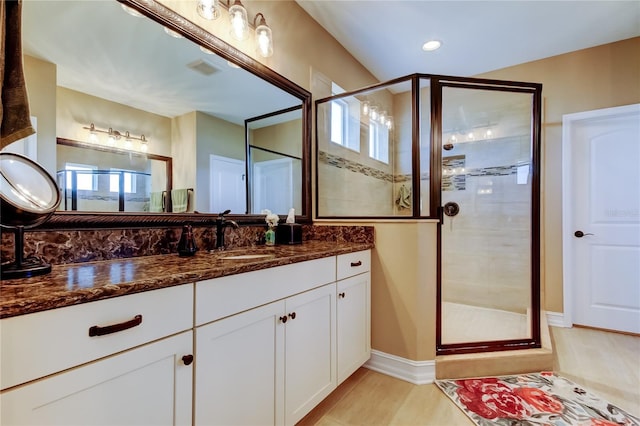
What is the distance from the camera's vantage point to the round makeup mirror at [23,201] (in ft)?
2.68

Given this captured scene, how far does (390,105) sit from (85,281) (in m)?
2.49

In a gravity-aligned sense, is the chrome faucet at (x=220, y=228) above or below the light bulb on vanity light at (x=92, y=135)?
below

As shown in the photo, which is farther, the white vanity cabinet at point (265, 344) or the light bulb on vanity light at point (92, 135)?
the light bulb on vanity light at point (92, 135)

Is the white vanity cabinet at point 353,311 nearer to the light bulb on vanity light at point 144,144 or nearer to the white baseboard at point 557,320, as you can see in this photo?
the light bulb on vanity light at point 144,144

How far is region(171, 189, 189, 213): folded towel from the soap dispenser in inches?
6.7

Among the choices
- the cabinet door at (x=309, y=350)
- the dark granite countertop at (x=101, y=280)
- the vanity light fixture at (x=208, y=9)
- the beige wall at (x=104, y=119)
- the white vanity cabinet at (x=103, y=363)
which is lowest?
the cabinet door at (x=309, y=350)

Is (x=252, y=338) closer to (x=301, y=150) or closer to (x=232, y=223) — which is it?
(x=232, y=223)

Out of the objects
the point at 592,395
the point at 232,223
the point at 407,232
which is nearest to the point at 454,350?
the point at 592,395

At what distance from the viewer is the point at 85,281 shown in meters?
0.80

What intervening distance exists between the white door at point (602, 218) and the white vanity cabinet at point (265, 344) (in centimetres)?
278

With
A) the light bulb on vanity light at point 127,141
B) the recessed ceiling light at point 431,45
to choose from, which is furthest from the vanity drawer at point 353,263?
the recessed ceiling light at point 431,45

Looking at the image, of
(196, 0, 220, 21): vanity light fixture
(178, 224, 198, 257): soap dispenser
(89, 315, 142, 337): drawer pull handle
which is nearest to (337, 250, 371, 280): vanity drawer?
(178, 224, 198, 257): soap dispenser

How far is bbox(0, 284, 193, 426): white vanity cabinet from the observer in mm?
613

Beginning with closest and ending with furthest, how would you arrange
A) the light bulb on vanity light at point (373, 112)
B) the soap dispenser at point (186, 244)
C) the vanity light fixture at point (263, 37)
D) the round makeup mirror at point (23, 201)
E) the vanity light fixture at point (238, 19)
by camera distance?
the round makeup mirror at point (23, 201) < the soap dispenser at point (186, 244) < the vanity light fixture at point (238, 19) < the vanity light fixture at point (263, 37) < the light bulb on vanity light at point (373, 112)
